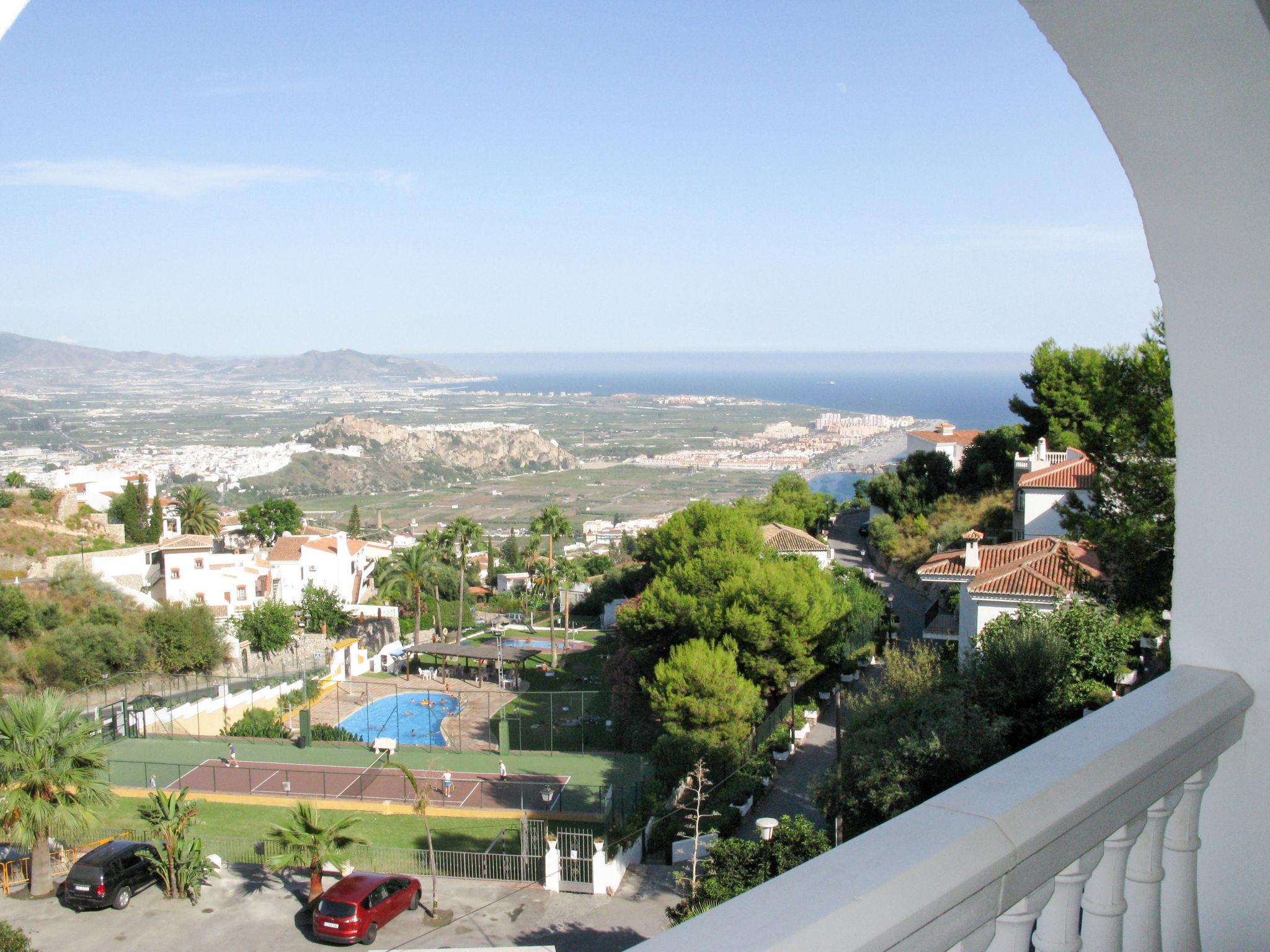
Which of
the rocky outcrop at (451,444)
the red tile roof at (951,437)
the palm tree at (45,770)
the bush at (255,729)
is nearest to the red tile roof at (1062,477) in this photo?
the red tile roof at (951,437)

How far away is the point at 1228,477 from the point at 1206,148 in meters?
0.45

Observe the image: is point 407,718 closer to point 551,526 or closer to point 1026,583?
point 551,526

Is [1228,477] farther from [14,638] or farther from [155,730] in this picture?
[14,638]

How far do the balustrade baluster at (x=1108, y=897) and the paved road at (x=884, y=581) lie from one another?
49.5 feet

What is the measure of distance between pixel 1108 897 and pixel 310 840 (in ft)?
33.2

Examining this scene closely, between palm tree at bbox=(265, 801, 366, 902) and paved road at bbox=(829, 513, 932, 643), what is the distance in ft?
30.7

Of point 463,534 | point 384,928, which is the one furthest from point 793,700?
point 463,534

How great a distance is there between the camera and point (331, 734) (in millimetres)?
18469

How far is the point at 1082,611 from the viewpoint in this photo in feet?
33.9

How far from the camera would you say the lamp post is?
13.8 m

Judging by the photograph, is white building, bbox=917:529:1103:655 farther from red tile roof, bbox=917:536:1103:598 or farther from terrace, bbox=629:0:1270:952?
terrace, bbox=629:0:1270:952

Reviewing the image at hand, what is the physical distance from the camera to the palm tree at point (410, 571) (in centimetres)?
2648

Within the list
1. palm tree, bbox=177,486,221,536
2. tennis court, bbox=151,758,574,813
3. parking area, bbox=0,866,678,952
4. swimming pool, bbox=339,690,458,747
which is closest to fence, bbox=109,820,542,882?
parking area, bbox=0,866,678,952

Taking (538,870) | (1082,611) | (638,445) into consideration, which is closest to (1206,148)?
(1082,611)
